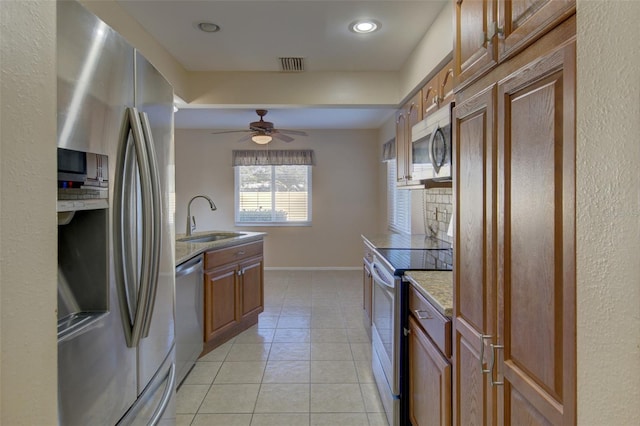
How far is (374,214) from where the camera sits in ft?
21.4

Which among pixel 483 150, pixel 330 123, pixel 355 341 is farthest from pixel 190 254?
pixel 330 123

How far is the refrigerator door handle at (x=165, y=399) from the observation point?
4.37ft

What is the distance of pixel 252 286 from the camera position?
3498 millimetres

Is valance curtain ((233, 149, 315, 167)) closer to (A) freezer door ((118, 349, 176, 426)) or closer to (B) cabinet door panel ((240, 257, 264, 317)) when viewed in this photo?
(B) cabinet door panel ((240, 257, 264, 317))

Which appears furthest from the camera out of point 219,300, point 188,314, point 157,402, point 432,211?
point 432,211

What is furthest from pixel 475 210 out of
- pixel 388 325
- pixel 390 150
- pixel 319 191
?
pixel 319 191

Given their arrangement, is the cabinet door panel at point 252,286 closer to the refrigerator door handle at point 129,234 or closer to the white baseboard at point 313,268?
the refrigerator door handle at point 129,234

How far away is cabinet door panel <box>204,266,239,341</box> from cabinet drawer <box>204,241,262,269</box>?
6 cm

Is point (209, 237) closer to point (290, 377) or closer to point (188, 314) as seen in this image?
point (188, 314)

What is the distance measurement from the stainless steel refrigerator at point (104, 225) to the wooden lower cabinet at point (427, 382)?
1062mm

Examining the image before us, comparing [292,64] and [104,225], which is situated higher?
[292,64]
